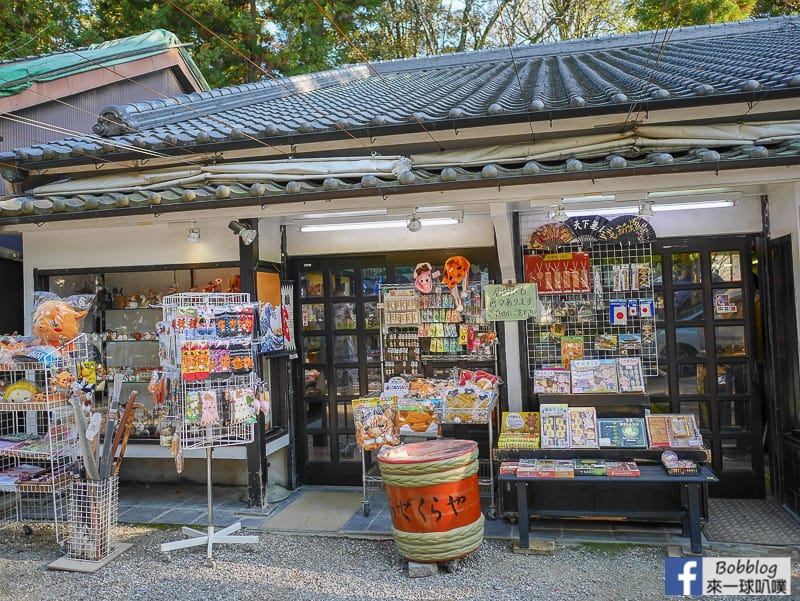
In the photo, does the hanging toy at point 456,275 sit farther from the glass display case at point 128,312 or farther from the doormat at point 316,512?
the glass display case at point 128,312

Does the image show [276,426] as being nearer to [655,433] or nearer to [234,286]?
[234,286]

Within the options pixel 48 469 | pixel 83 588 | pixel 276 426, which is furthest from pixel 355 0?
pixel 83 588

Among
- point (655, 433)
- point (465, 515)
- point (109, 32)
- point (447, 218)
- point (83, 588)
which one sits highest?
point (109, 32)

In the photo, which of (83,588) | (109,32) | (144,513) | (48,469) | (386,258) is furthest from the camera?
(109,32)

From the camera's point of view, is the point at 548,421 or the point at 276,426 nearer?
the point at 548,421

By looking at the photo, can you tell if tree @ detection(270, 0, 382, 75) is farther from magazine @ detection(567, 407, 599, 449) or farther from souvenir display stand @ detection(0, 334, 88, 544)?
magazine @ detection(567, 407, 599, 449)

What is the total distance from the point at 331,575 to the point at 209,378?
2008 mm

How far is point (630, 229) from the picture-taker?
20.4 feet

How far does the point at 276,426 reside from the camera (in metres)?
7.20

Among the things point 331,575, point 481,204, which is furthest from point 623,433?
point 331,575

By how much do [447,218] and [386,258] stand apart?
1.03 metres

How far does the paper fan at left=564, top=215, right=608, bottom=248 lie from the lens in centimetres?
630

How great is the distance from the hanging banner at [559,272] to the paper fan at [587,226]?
212mm

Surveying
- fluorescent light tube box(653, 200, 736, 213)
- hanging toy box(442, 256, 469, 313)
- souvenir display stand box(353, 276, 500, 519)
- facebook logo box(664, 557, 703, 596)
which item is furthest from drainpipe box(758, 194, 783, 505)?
hanging toy box(442, 256, 469, 313)
